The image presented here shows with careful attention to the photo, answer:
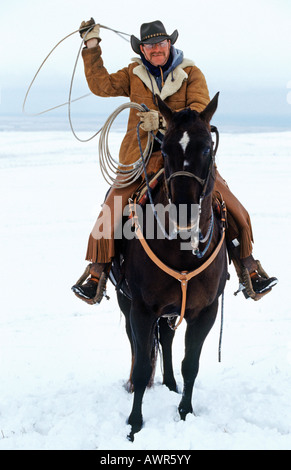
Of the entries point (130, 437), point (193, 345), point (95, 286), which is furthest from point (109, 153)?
point (130, 437)

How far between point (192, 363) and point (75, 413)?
4.39ft

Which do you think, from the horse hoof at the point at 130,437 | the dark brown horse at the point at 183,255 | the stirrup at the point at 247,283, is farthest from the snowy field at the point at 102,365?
the stirrup at the point at 247,283

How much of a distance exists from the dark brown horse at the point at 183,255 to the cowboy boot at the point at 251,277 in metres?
0.30

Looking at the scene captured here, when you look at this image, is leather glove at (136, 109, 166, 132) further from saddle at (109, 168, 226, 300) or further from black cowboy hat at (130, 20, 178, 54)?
black cowboy hat at (130, 20, 178, 54)

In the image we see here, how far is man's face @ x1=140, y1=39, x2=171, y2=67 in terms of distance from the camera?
4.75 meters

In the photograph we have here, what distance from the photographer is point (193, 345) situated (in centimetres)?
476

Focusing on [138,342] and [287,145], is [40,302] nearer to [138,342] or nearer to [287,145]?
[138,342]

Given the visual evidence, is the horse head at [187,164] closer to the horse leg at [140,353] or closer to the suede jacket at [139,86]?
the suede jacket at [139,86]

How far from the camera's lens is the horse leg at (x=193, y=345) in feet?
15.3

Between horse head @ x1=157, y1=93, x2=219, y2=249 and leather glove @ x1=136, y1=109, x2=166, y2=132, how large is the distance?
831 millimetres

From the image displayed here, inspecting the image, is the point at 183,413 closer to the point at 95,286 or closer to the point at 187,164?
the point at 95,286

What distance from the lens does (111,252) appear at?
483 cm
